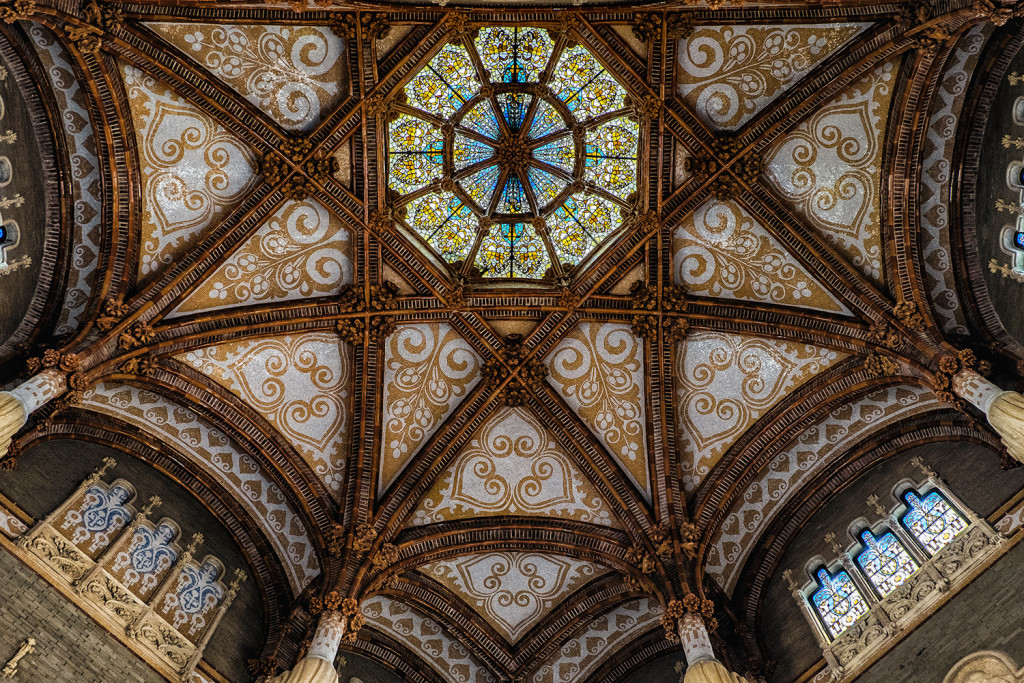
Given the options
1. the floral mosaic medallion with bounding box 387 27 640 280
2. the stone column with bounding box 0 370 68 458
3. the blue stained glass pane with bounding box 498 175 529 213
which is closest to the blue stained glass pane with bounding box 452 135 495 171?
the floral mosaic medallion with bounding box 387 27 640 280

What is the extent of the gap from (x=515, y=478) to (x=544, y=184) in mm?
6134

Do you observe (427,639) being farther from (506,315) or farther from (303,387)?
(506,315)

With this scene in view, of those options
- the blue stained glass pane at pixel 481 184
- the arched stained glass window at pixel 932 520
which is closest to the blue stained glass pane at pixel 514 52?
the blue stained glass pane at pixel 481 184

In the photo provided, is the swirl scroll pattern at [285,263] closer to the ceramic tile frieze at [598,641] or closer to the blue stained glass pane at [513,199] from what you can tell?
the blue stained glass pane at [513,199]

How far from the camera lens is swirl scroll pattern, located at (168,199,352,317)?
15852 millimetres

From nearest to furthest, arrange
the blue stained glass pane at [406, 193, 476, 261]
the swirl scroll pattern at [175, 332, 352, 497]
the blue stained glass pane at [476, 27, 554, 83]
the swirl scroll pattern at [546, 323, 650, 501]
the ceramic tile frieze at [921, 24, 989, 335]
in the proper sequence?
1. the ceramic tile frieze at [921, 24, 989, 335]
2. the blue stained glass pane at [476, 27, 554, 83]
3. the swirl scroll pattern at [175, 332, 352, 497]
4. the swirl scroll pattern at [546, 323, 650, 501]
5. the blue stained glass pane at [406, 193, 476, 261]

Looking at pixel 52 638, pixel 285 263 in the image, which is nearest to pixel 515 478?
pixel 285 263

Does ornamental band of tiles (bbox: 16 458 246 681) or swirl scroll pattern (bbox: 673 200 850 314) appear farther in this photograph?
swirl scroll pattern (bbox: 673 200 850 314)

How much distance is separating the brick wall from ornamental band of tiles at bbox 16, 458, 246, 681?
0.23m

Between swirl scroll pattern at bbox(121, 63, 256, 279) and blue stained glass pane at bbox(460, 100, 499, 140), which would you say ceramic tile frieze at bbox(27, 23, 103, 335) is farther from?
blue stained glass pane at bbox(460, 100, 499, 140)

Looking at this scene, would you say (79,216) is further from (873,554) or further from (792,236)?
(873,554)

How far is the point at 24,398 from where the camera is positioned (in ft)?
39.6

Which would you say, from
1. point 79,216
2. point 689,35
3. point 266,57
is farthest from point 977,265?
point 79,216

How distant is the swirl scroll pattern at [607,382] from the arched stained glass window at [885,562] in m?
4.55
